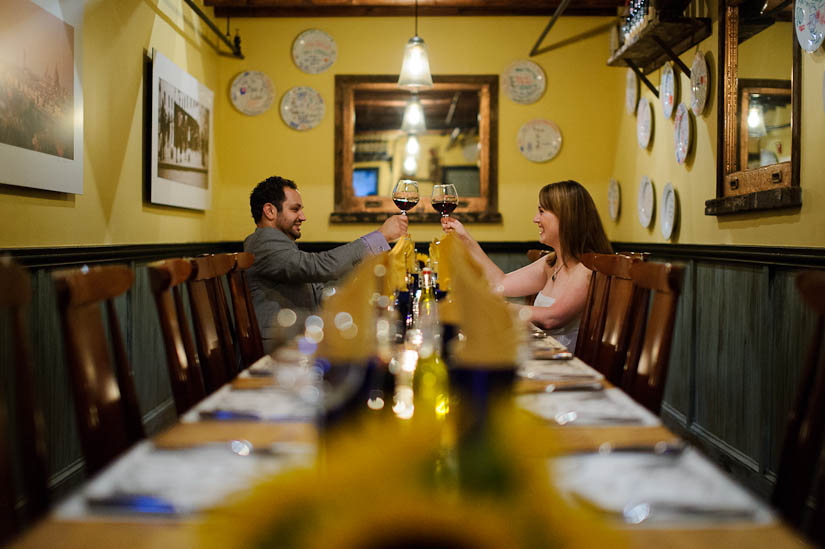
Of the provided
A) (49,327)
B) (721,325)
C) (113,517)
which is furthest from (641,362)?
(49,327)

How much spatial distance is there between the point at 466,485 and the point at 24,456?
0.61 meters

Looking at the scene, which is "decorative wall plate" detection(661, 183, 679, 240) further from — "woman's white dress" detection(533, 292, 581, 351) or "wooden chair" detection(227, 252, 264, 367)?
"wooden chair" detection(227, 252, 264, 367)

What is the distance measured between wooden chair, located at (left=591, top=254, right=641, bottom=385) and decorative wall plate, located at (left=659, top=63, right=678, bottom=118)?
2.06m

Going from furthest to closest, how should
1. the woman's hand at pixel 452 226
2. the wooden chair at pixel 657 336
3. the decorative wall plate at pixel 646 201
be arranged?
the decorative wall plate at pixel 646 201
the woman's hand at pixel 452 226
the wooden chair at pixel 657 336

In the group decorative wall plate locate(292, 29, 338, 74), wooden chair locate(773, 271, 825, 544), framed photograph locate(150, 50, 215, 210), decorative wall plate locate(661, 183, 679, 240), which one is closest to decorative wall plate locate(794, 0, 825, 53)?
decorative wall plate locate(661, 183, 679, 240)

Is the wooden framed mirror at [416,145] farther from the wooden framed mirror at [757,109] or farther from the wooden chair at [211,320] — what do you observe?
the wooden chair at [211,320]

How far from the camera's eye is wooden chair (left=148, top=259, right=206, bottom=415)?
1.32m

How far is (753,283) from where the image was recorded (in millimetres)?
2514

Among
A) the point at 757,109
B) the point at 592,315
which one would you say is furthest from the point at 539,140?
the point at 592,315

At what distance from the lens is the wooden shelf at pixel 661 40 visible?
3.06 meters

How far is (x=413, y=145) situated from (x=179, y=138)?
63.6 inches

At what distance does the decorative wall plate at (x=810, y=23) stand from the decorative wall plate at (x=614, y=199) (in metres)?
2.20

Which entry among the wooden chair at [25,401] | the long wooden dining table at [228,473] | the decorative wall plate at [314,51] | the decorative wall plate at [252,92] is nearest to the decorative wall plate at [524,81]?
the decorative wall plate at [314,51]

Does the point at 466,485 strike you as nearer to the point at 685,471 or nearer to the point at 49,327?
the point at 685,471
